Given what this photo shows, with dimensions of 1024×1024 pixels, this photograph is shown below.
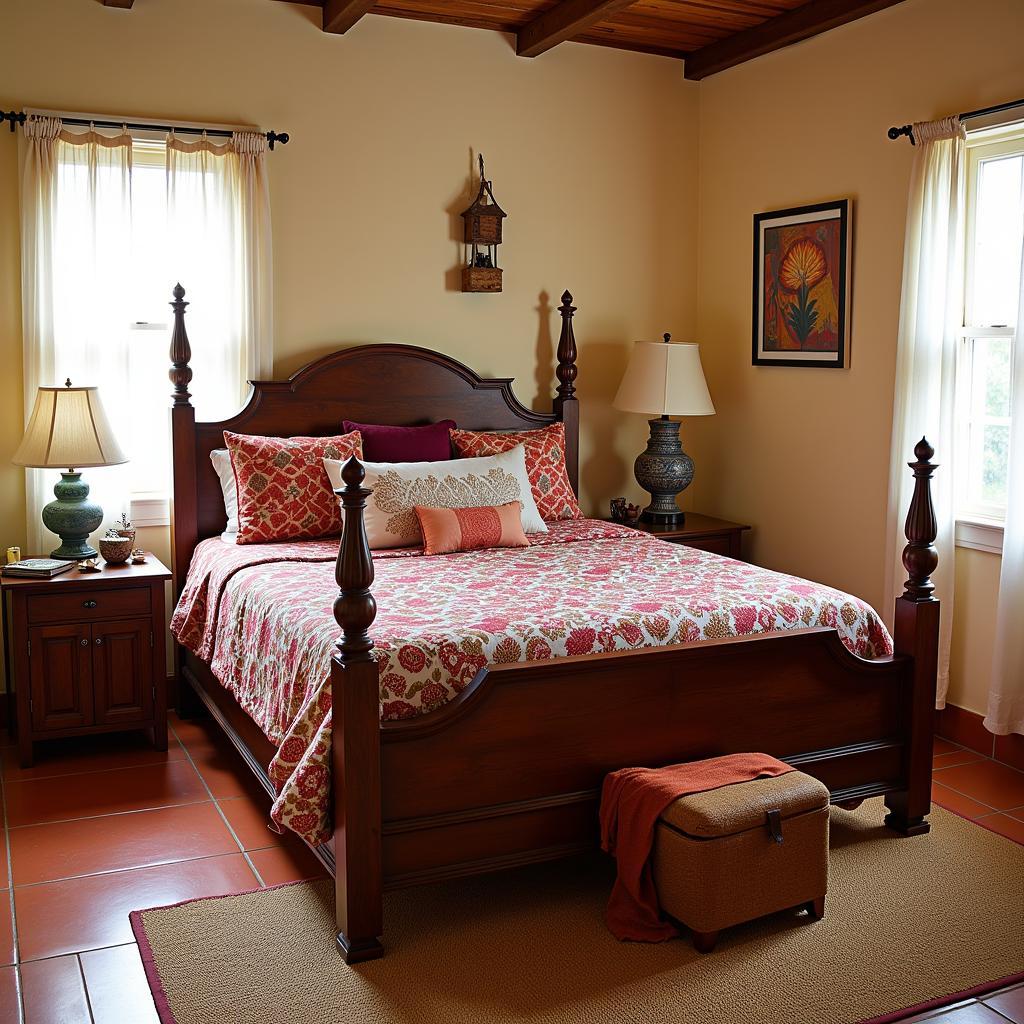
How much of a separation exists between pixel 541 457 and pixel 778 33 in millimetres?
1976

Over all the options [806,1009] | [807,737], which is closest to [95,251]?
[807,737]

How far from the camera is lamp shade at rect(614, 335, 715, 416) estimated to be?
481 cm

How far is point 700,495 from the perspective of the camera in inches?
216

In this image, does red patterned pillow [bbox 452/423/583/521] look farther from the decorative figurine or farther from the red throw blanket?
the red throw blanket

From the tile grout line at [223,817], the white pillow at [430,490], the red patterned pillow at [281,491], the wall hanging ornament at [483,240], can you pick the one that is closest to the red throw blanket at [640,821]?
the tile grout line at [223,817]

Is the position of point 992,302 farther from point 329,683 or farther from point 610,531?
point 329,683

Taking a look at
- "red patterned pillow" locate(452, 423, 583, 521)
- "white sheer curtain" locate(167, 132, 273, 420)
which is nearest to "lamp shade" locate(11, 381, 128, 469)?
"white sheer curtain" locate(167, 132, 273, 420)

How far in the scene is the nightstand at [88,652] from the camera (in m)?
3.84

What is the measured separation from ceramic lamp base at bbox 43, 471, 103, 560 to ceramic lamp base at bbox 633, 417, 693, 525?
7.48 feet

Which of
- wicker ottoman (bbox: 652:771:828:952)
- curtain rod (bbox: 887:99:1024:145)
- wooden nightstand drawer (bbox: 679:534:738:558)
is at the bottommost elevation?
wicker ottoman (bbox: 652:771:828:952)

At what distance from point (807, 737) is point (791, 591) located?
0.43 metres

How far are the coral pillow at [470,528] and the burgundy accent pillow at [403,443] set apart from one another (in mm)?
492

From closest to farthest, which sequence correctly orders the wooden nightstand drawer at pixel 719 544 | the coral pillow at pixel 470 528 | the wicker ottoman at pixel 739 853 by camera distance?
1. the wicker ottoman at pixel 739 853
2. the coral pillow at pixel 470 528
3. the wooden nightstand drawer at pixel 719 544

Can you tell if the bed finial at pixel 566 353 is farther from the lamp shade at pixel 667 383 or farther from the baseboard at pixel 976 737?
the baseboard at pixel 976 737
